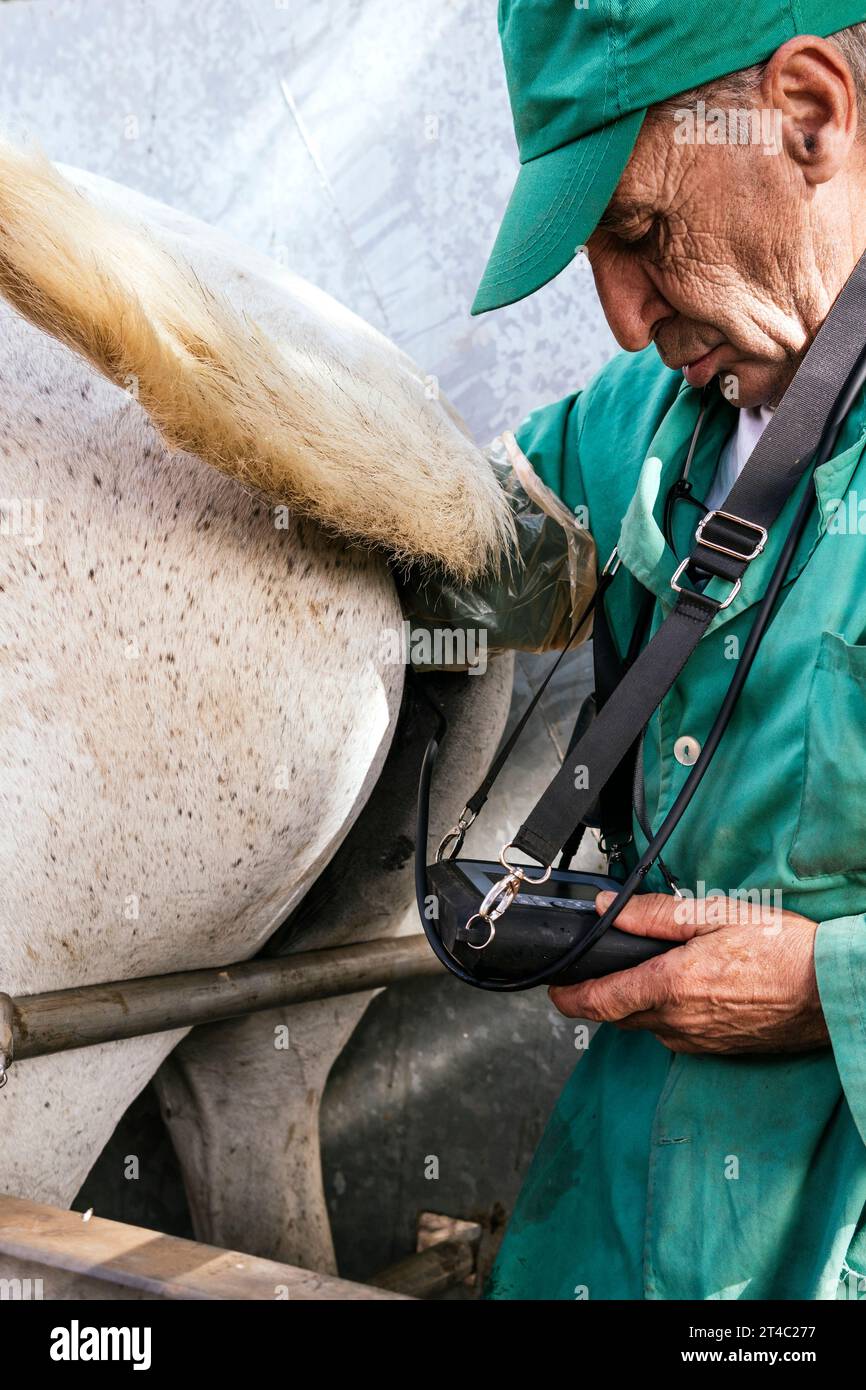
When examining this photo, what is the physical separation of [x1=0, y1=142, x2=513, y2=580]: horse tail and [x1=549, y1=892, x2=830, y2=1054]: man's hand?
248mm

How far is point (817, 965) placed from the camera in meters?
0.58

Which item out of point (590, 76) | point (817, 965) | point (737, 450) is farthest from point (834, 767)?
point (590, 76)

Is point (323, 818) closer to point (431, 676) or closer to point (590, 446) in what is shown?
point (431, 676)

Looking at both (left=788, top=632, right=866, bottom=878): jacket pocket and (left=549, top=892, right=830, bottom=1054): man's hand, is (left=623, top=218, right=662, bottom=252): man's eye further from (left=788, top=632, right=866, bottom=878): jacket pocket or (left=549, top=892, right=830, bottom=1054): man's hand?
(left=549, top=892, right=830, bottom=1054): man's hand

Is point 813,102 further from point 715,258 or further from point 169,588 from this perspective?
point 169,588

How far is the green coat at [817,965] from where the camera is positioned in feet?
1.93

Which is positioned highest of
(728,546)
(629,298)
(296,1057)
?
(629,298)

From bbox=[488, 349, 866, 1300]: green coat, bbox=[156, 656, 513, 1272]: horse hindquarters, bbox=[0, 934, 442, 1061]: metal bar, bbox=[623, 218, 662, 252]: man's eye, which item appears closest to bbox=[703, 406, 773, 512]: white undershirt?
bbox=[488, 349, 866, 1300]: green coat

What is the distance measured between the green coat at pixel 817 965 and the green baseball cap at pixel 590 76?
16cm

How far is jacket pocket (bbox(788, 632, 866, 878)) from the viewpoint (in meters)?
0.59

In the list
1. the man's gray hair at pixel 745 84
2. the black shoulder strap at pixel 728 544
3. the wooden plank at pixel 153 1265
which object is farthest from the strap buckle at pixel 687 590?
the wooden plank at pixel 153 1265

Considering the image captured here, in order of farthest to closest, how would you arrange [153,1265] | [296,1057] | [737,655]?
[296,1057], [737,655], [153,1265]

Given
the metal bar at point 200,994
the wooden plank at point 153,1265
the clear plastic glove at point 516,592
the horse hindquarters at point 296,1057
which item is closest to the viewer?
the wooden plank at point 153,1265

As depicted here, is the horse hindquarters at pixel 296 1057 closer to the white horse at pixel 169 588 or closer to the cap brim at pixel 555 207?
the white horse at pixel 169 588
